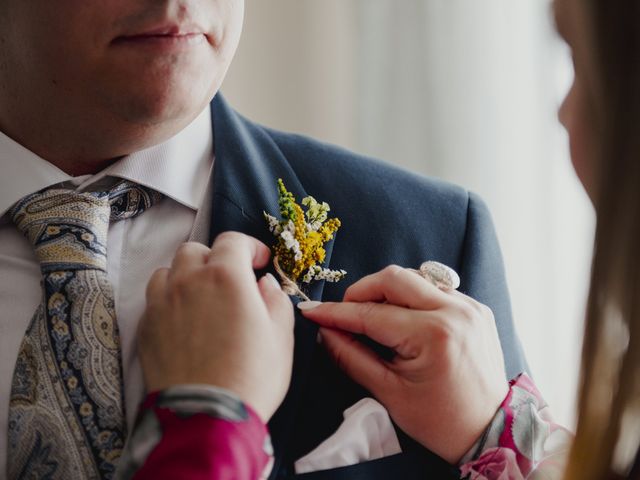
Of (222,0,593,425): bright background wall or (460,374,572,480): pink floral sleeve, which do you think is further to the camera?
(222,0,593,425): bright background wall

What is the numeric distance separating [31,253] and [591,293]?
0.77 m

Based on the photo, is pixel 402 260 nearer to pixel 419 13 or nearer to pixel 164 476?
pixel 164 476

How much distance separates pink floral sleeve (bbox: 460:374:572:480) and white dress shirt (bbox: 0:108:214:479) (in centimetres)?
45

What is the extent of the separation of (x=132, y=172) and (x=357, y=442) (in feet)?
1.65

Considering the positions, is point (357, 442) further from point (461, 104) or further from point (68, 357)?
point (461, 104)

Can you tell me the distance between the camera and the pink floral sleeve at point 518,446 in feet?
3.74

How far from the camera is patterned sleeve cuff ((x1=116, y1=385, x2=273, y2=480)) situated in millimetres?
945

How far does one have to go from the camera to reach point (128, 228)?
1317mm

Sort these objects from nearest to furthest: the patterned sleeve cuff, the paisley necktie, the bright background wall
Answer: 1. the patterned sleeve cuff
2. the paisley necktie
3. the bright background wall

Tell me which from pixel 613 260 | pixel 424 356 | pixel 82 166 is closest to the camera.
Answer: pixel 613 260

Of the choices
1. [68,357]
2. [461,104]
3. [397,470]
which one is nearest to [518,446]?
[397,470]

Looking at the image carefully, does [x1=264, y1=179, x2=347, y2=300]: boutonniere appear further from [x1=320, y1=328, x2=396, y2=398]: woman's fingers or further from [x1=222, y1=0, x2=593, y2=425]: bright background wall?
[x1=222, y1=0, x2=593, y2=425]: bright background wall

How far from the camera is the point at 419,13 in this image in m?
2.46

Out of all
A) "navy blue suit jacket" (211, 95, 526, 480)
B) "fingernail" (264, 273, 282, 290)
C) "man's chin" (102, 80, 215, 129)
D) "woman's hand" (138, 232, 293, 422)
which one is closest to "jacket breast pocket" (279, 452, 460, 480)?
"navy blue suit jacket" (211, 95, 526, 480)
